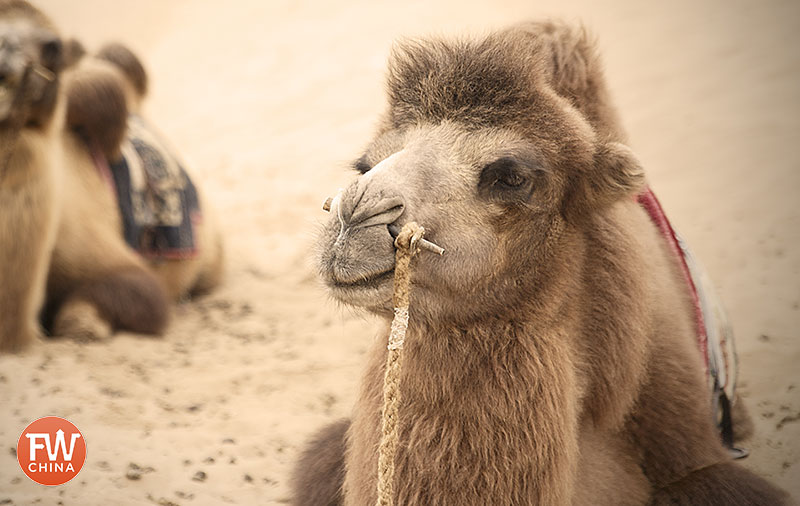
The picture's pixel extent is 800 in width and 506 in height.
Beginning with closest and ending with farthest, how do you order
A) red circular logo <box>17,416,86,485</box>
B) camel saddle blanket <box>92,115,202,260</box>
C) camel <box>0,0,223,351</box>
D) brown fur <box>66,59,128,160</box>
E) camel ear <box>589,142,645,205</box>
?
camel ear <box>589,142,645,205</box>
red circular logo <box>17,416,86,485</box>
camel <box>0,0,223,351</box>
brown fur <box>66,59,128,160</box>
camel saddle blanket <box>92,115,202,260</box>

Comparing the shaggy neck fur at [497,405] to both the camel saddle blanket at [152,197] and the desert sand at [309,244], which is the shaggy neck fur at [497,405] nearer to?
the desert sand at [309,244]

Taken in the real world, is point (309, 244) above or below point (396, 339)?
above

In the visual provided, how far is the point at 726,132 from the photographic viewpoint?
25.1 ft

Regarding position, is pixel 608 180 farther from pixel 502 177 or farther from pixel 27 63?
pixel 27 63

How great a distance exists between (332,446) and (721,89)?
711cm

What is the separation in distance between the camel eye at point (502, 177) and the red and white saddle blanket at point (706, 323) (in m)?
0.81

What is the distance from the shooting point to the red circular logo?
134 inches

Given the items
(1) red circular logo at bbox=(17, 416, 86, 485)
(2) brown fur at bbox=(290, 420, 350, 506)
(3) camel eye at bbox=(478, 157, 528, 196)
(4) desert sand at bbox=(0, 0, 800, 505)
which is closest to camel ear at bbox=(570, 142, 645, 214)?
(3) camel eye at bbox=(478, 157, 528, 196)

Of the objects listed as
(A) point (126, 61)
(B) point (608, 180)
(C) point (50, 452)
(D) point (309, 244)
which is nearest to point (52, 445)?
(C) point (50, 452)

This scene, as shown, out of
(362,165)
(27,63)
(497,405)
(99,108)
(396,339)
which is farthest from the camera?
(99,108)

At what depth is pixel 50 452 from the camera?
3490 mm

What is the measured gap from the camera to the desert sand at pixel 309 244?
147 inches

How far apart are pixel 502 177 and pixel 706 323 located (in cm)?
119

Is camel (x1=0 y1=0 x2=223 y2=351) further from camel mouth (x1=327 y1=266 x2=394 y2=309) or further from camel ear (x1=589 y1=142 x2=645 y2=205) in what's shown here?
camel ear (x1=589 y1=142 x2=645 y2=205)
